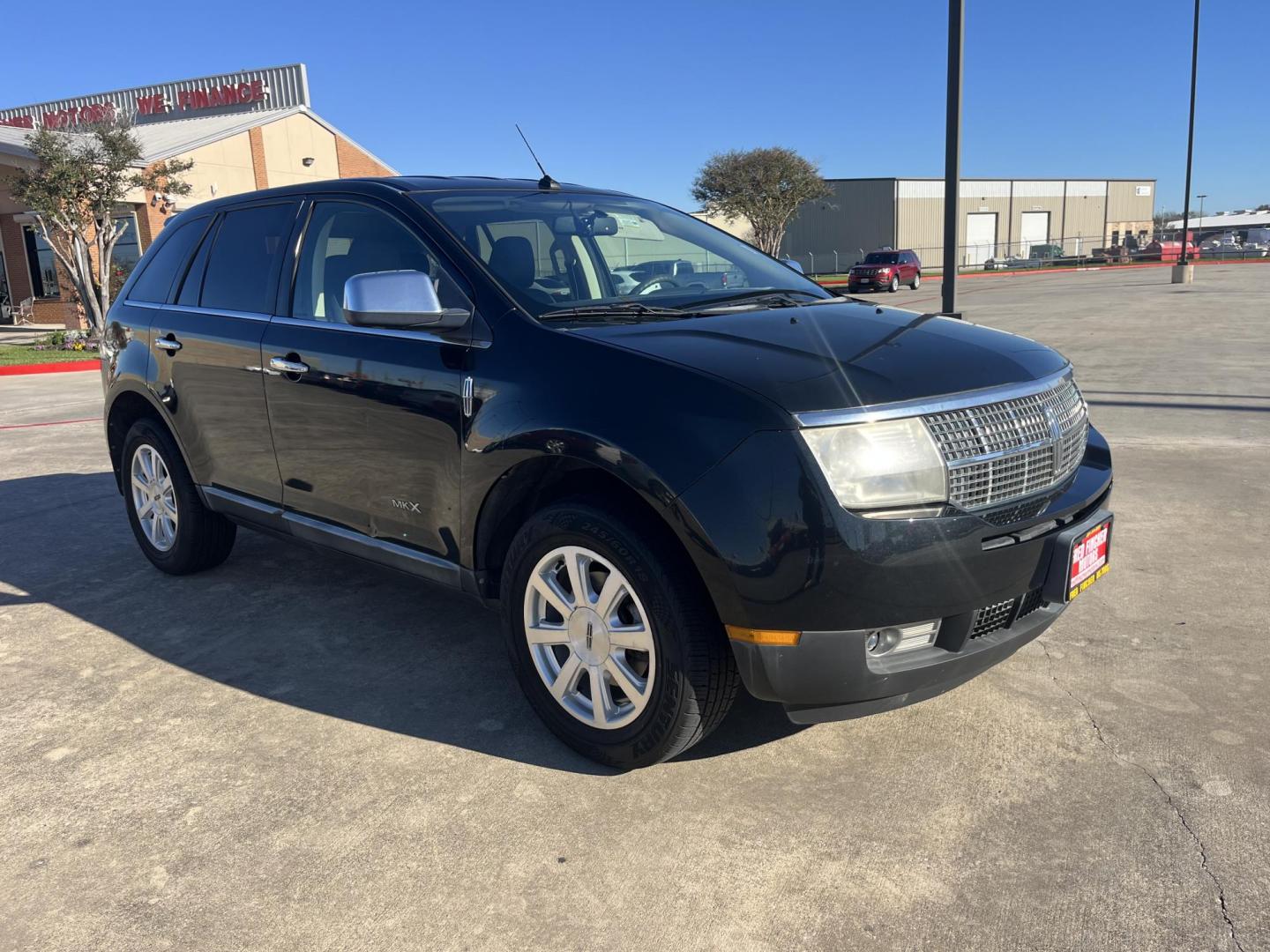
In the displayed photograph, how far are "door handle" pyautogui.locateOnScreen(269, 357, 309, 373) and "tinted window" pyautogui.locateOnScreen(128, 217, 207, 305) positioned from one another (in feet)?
4.19

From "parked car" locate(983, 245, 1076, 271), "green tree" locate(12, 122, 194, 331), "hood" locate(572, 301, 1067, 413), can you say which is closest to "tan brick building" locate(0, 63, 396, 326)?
"green tree" locate(12, 122, 194, 331)

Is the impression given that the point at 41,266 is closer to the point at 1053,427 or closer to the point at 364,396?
the point at 364,396

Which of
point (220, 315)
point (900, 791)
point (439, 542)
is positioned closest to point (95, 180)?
point (220, 315)

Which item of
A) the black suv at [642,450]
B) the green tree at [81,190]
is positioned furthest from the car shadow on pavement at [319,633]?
the green tree at [81,190]

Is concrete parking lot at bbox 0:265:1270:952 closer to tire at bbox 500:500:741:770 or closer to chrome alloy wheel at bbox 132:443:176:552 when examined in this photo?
tire at bbox 500:500:741:770

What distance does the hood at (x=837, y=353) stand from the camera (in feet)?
8.70

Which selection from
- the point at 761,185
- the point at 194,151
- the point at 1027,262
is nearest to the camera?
the point at 194,151

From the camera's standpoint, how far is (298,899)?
8.21ft

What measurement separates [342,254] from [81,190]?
786 inches

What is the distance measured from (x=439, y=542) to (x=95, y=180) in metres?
21.2

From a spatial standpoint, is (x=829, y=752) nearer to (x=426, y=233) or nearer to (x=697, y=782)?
(x=697, y=782)

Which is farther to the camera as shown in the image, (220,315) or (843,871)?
(220,315)

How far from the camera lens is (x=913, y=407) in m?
2.63

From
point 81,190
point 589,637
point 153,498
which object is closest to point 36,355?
point 81,190
